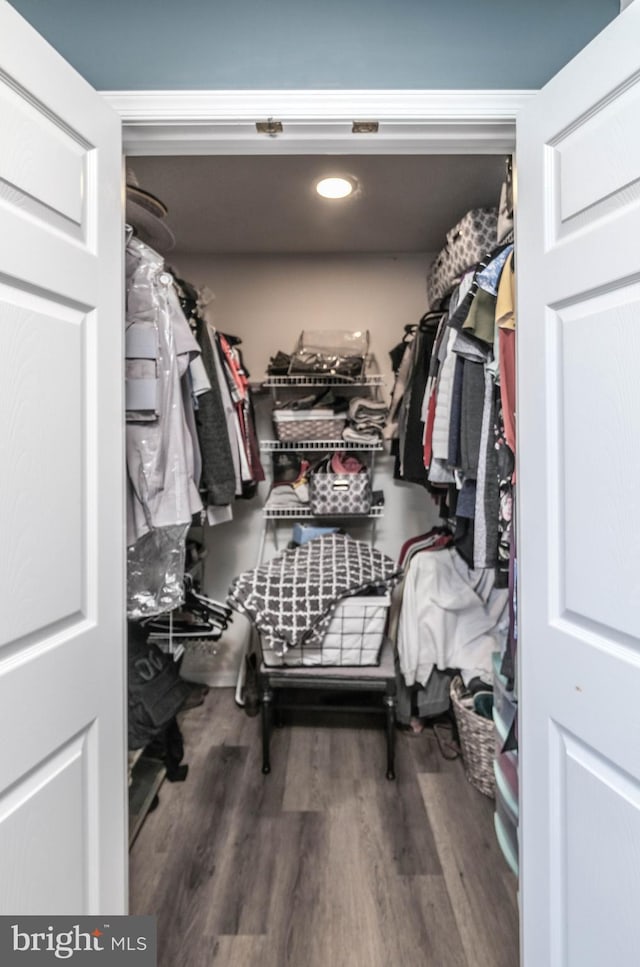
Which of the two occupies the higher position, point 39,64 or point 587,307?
point 39,64

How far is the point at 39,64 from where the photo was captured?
2.72 ft

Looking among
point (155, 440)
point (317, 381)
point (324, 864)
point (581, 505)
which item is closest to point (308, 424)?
point (317, 381)

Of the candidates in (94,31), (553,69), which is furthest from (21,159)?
(553,69)

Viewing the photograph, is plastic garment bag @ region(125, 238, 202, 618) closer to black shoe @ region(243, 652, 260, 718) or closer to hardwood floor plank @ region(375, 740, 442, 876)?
hardwood floor plank @ region(375, 740, 442, 876)

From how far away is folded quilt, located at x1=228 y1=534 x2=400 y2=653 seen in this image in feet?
6.29

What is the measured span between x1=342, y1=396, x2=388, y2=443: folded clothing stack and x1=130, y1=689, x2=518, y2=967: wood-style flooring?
1.47m

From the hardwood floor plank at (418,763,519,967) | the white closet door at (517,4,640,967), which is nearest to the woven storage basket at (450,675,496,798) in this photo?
the hardwood floor plank at (418,763,519,967)

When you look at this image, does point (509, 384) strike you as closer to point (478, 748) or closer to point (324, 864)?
point (478, 748)

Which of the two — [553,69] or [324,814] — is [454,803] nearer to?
[324,814]

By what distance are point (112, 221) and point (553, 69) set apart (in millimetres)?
1065

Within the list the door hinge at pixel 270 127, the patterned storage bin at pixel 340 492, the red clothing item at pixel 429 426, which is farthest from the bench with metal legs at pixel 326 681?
the door hinge at pixel 270 127

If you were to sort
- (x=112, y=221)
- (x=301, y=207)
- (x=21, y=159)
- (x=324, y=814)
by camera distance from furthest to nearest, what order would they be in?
(x=301, y=207) < (x=324, y=814) < (x=112, y=221) < (x=21, y=159)

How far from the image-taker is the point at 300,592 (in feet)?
6.40

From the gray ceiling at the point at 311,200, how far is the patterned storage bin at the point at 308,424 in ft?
3.04
